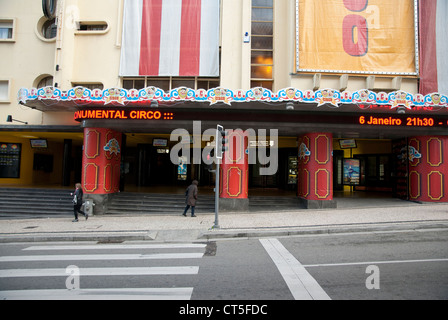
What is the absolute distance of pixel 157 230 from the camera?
9.77 metres

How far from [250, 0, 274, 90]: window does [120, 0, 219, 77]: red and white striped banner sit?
78.1 inches

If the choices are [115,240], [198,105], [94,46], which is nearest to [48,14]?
[94,46]

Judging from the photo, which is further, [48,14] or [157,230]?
[48,14]

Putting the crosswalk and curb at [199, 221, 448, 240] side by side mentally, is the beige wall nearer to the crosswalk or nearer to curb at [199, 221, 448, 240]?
curb at [199, 221, 448, 240]

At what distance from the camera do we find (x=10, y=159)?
18391mm

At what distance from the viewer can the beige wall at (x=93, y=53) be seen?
14.5 m

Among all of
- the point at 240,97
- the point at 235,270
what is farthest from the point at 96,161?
the point at 235,270

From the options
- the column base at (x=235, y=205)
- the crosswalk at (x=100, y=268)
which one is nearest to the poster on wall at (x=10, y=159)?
the crosswalk at (x=100, y=268)

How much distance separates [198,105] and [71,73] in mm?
Answer: 7779

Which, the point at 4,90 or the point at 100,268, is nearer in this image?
the point at 100,268

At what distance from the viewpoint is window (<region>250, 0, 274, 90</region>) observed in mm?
15031

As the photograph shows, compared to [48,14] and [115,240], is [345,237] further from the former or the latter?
[48,14]

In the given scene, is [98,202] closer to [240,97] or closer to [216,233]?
[216,233]

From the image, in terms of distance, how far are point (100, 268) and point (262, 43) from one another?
43.6 feet
